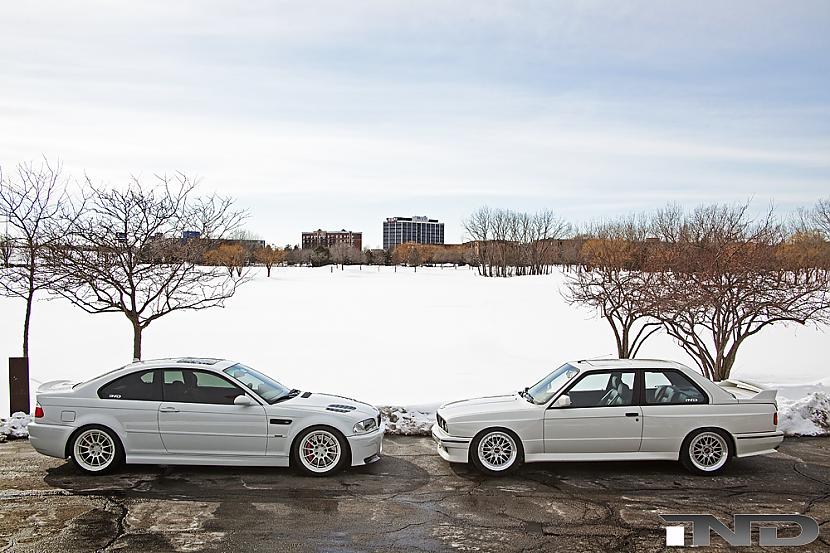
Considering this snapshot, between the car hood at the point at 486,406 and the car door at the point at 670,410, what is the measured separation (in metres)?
1.47

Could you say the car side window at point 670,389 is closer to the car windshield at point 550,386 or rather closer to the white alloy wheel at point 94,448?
the car windshield at point 550,386

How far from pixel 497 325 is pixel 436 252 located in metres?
122

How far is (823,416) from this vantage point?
10.3 metres

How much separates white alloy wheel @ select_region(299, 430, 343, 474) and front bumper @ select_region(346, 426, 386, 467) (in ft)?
0.56

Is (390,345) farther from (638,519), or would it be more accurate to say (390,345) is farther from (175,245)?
(638,519)

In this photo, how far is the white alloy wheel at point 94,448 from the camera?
7.84 m

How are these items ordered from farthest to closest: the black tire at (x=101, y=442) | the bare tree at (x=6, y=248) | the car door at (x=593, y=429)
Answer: the bare tree at (x=6, y=248) → the car door at (x=593, y=429) → the black tire at (x=101, y=442)

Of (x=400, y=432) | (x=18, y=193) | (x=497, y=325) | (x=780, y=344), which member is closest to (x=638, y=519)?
(x=400, y=432)

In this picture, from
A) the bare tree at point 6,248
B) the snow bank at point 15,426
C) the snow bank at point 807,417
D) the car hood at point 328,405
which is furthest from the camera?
the bare tree at point 6,248

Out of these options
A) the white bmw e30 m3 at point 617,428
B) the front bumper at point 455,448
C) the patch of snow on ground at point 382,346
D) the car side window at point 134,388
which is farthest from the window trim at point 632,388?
the car side window at point 134,388

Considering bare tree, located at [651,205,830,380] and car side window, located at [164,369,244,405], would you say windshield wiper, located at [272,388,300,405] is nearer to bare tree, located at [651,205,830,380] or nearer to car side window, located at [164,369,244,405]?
car side window, located at [164,369,244,405]

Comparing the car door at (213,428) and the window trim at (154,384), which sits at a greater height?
the window trim at (154,384)

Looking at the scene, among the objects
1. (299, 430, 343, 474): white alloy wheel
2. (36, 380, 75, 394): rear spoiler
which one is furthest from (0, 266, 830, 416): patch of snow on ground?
(36, 380, 75, 394): rear spoiler

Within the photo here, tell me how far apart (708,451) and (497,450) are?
104 inches
